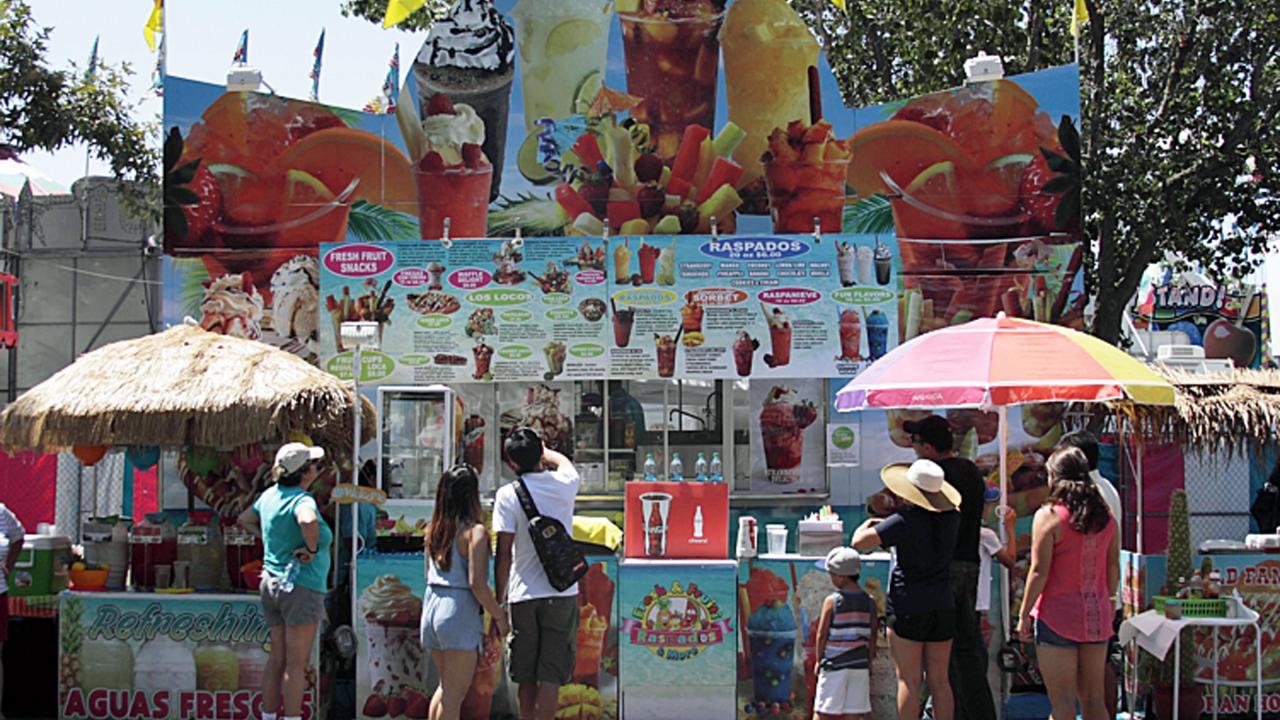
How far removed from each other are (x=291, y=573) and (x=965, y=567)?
151 inches

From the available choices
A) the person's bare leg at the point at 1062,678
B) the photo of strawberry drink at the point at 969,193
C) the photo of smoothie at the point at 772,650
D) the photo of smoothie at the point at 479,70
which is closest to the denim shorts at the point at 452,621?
the photo of smoothie at the point at 772,650

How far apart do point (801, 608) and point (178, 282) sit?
6.01 m

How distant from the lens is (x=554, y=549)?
22.2ft

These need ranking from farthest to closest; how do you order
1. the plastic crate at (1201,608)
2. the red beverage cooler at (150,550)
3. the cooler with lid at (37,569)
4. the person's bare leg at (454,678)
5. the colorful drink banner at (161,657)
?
the cooler with lid at (37,569) → the red beverage cooler at (150,550) → the colorful drink banner at (161,657) → the plastic crate at (1201,608) → the person's bare leg at (454,678)

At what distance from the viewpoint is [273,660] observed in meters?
7.68

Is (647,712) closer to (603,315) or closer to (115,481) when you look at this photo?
(603,315)

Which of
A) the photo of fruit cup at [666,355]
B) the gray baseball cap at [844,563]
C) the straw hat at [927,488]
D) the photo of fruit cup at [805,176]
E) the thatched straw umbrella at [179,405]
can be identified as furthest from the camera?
the photo of fruit cup at [805,176]

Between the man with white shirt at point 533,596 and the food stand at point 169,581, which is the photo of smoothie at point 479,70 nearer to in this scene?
the food stand at point 169,581

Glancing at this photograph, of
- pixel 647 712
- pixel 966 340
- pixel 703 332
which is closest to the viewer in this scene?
pixel 966 340

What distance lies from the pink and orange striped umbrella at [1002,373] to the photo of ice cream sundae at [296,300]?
5.00 meters

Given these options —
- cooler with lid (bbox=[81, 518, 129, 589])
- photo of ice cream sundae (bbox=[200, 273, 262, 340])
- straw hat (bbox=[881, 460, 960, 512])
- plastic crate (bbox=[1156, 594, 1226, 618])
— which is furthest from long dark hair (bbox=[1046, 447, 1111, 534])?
photo of ice cream sundae (bbox=[200, 273, 262, 340])

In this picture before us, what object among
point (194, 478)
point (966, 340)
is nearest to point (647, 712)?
point (966, 340)

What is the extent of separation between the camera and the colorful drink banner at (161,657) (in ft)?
28.1

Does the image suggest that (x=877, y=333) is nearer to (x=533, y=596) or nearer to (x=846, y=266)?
(x=846, y=266)
